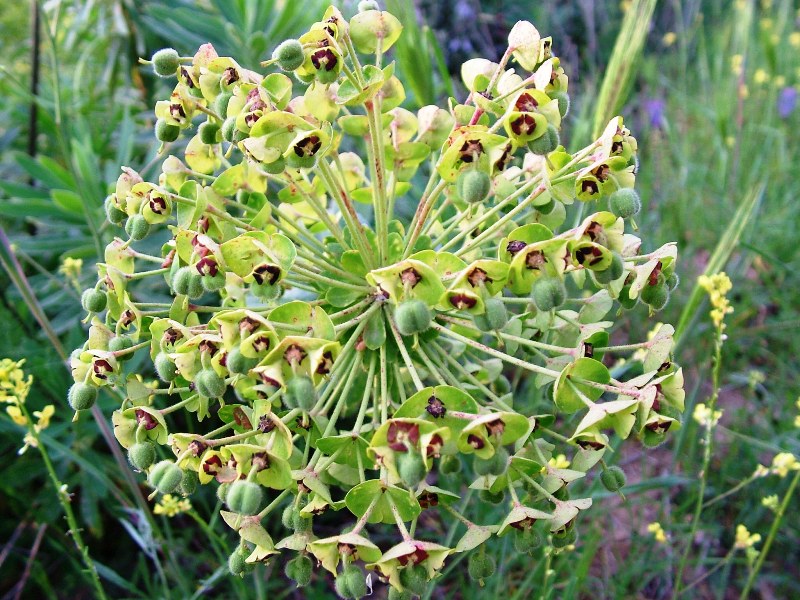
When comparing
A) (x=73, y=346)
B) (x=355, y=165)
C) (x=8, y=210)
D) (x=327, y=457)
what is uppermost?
(x=355, y=165)

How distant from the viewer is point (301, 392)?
0.83 meters

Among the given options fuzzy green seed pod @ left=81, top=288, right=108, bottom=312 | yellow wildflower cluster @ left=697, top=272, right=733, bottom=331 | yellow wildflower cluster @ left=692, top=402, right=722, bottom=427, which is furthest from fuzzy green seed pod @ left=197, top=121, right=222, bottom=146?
yellow wildflower cluster @ left=692, top=402, right=722, bottom=427

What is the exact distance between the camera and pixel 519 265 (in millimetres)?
900

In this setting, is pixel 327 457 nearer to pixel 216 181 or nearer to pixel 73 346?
pixel 216 181

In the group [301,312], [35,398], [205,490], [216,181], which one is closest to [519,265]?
[301,312]

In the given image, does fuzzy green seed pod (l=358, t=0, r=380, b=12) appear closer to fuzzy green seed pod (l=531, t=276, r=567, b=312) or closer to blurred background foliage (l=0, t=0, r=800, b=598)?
blurred background foliage (l=0, t=0, r=800, b=598)

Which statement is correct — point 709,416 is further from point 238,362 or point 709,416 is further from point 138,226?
point 138,226

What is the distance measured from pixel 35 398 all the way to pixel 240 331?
1165mm

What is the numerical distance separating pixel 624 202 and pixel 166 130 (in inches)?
27.6

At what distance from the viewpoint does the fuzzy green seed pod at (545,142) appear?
3.05 ft

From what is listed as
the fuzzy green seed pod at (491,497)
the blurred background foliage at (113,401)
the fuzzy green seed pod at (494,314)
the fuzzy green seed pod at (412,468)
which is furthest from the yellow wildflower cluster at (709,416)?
the fuzzy green seed pod at (412,468)

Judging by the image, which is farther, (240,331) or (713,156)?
(713,156)

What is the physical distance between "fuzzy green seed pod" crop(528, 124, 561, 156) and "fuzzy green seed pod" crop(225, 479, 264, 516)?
577 millimetres

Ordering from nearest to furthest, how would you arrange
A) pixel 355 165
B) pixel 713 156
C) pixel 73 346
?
pixel 355 165 → pixel 73 346 → pixel 713 156
